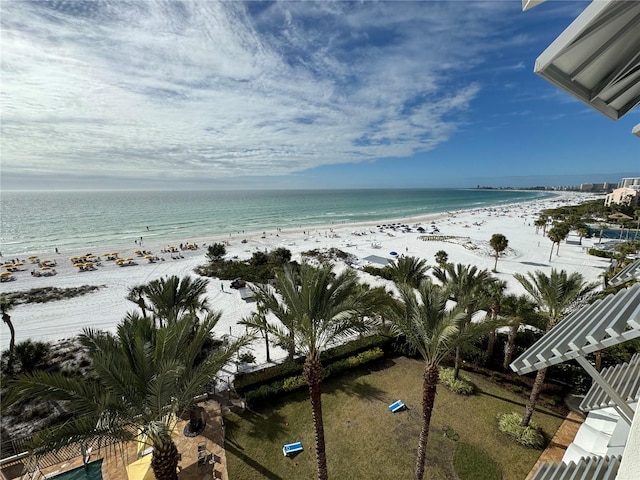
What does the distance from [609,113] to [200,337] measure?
9.67 m

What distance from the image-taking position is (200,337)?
827 cm

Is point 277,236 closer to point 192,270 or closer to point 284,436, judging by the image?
point 192,270

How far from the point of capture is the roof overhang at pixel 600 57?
2.76 m

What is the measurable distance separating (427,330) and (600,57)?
23.1ft

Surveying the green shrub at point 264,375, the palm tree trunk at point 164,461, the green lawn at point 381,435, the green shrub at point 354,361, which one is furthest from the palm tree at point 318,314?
the green shrub at point 354,361

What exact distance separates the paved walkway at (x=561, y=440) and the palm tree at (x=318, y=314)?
7.23m

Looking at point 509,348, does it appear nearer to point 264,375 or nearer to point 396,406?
point 396,406

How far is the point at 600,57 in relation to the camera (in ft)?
10.9

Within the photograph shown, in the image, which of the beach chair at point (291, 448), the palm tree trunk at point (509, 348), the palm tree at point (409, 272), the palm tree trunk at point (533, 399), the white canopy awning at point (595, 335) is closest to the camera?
the white canopy awning at point (595, 335)

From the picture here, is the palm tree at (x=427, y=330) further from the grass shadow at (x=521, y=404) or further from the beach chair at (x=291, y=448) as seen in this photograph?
the grass shadow at (x=521, y=404)

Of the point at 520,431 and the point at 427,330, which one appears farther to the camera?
the point at 520,431

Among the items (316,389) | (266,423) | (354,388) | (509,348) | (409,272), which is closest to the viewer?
(316,389)

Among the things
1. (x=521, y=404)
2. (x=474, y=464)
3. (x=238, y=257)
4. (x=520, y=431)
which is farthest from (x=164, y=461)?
(x=238, y=257)

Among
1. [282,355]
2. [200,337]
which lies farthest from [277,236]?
[200,337]
